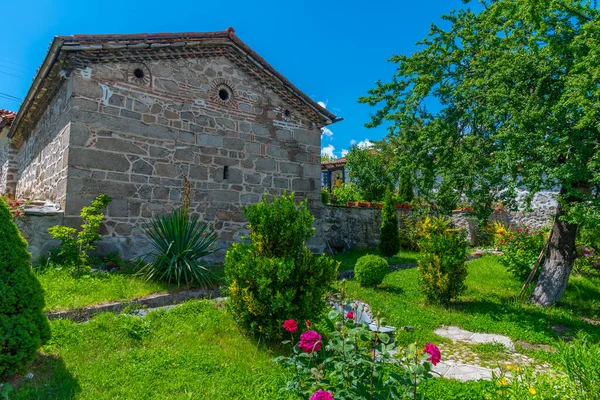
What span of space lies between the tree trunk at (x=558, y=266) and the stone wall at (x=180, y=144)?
552 centimetres

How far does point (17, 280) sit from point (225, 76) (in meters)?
7.07

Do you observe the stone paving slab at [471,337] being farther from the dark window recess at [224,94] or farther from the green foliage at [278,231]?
the dark window recess at [224,94]

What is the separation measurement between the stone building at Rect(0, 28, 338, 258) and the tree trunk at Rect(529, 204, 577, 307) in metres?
5.53

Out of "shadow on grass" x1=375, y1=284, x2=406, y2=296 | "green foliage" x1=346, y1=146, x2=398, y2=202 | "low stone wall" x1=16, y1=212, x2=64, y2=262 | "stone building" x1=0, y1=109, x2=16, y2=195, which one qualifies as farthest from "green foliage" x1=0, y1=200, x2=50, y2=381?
"green foliage" x1=346, y1=146, x2=398, y2=202

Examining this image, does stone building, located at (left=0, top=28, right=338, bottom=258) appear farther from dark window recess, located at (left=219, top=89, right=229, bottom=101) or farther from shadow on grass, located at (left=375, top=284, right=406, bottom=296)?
shadow on grass, located at (left=375, top=284, right=406, bottom=296)

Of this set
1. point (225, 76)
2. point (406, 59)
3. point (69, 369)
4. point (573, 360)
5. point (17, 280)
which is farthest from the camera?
point (225, 76)

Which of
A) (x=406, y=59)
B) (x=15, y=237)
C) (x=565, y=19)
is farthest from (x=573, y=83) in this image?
(x=15, y=237)

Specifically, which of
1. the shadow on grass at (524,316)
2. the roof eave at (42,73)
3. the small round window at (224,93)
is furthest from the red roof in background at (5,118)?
the shadow on grass at (524,316)

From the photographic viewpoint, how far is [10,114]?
1308 cm

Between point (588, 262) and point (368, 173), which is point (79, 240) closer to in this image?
point (588, 262)

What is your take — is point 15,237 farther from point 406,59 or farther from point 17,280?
point 406,59

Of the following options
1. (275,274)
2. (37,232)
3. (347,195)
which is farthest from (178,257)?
(347,195)

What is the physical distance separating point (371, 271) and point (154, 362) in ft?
16.0

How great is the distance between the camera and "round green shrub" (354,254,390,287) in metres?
7.62
